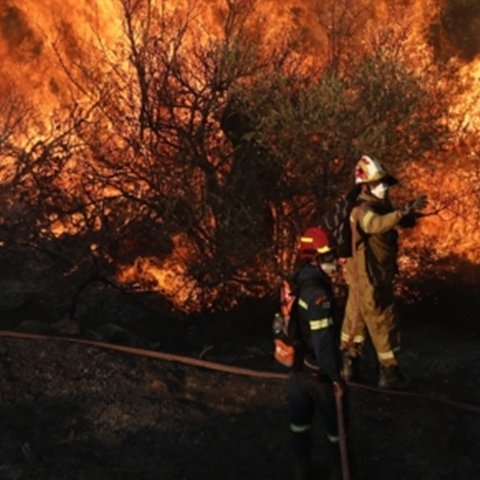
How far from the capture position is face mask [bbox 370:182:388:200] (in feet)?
19.3

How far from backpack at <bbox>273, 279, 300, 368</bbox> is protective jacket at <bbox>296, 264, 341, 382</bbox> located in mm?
58

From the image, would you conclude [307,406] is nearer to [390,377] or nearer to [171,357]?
[390,377]

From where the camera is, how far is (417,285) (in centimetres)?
1013

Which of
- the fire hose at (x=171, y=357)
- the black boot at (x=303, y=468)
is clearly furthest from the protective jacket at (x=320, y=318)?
the fire hose at (x=171, y=357)

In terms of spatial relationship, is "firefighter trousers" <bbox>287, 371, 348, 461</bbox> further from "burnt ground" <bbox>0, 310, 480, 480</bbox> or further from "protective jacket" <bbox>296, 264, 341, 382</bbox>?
"burnt ground" <bbox>0, 310, 480, 480</bbox>

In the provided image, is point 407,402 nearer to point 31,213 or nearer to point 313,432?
point 313,432

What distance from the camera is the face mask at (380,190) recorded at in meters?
5.88

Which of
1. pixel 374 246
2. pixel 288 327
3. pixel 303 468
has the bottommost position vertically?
pixel 303 468

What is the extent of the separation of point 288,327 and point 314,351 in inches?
10.0

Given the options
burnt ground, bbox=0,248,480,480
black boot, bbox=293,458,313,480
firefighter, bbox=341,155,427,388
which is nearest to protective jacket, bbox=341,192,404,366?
firefighter, bbox=341,155,427,388

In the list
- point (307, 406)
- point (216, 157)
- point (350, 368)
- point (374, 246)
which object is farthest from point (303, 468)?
point (216, 157)

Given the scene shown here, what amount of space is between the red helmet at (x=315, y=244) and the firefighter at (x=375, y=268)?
50.1 inches

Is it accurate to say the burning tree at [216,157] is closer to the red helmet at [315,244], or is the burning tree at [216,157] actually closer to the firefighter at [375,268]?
the firefighter at [375,268]

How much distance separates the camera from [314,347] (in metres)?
4.41
